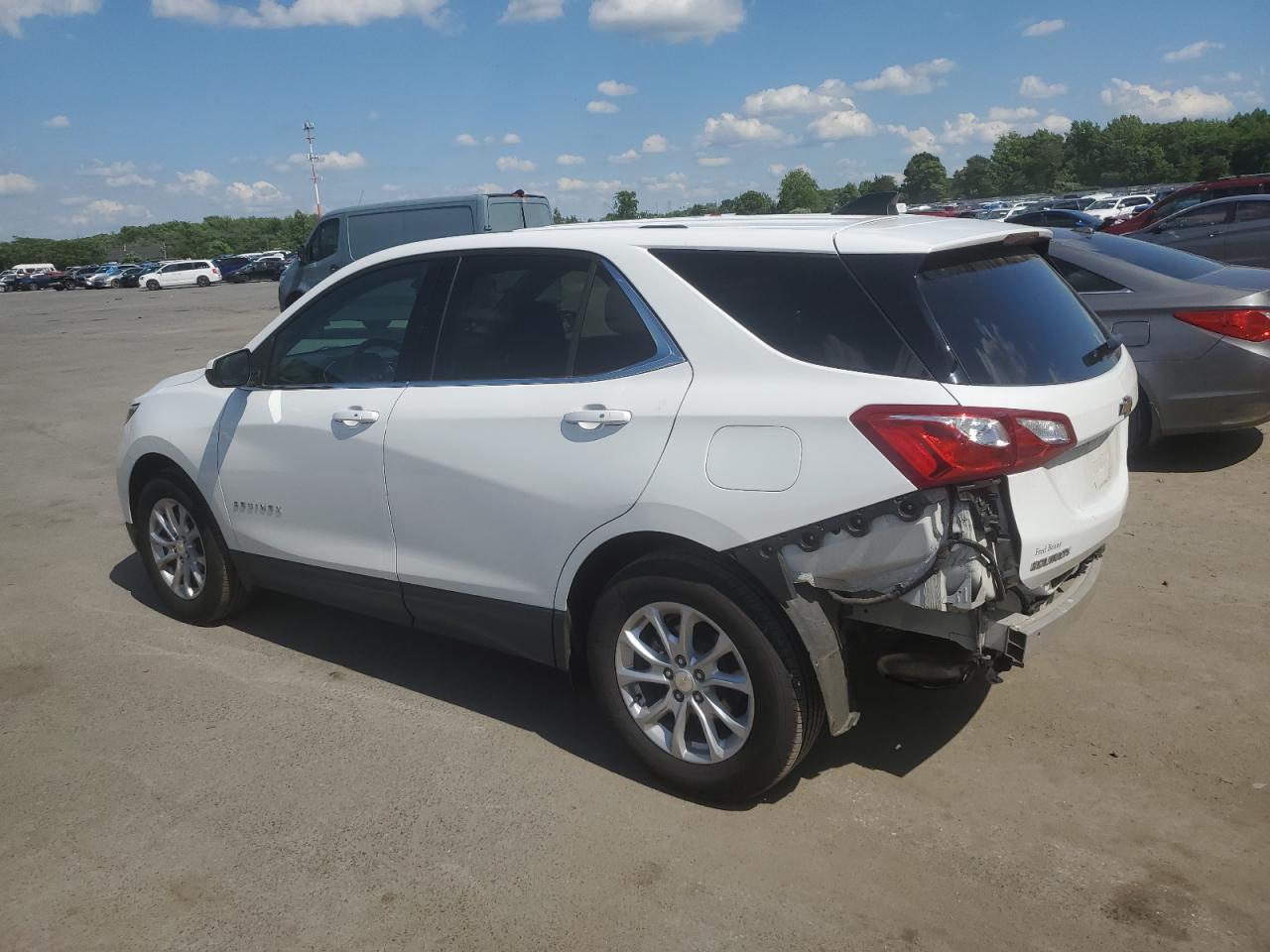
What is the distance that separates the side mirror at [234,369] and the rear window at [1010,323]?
309cm

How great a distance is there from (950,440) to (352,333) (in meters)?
2.78

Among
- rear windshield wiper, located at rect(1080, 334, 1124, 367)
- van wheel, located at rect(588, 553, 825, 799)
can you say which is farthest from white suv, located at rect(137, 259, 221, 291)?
rear windshield wiper, located at rect(1080, 334, 1124, 367)

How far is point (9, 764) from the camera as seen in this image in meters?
3.87

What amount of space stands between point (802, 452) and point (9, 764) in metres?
3.21

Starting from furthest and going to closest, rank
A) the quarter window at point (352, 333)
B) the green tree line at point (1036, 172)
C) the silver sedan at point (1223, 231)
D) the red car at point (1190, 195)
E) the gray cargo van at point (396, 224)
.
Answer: the green tree line at point (1036, 172) < the red car at point (1190, 195) < the gray cargo van at point (396, 224) < the silver sedan at point (1223, 231) < the quarter window at point (352, 333)

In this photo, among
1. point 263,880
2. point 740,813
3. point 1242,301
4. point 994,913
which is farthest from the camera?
point 1242,301

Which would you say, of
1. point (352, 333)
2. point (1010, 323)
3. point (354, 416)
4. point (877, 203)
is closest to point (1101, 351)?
point (1010, 323)

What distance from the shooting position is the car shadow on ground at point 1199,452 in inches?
285

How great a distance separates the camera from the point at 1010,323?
3215 mm

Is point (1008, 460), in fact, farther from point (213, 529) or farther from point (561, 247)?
point (213, 529)

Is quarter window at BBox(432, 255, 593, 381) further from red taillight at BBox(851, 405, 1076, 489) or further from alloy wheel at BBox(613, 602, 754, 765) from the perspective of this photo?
red taillight at BBox(851, 405, 1076, 489)

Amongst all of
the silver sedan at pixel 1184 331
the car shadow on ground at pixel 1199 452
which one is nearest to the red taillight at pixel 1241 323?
the silver sedan at pixel 1184 331

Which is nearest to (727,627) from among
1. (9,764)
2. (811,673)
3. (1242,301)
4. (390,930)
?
(811,673)

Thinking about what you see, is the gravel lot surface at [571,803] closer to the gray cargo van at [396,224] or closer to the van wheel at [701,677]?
the van wheel at [701,677]
